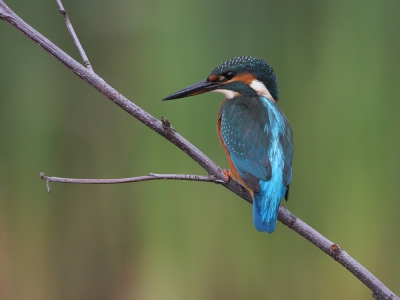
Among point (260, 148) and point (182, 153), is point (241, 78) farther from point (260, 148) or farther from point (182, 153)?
point (182, 153)

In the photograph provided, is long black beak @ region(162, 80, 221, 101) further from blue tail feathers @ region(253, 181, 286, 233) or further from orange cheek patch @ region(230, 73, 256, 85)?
blue tail feathers @ region(253, 181, 286, 233)

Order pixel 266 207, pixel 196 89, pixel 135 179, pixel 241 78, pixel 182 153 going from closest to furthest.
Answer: pixel 135 179
pixel 266 207
pixel 196 89
pixel 241 78
pixel 182 153

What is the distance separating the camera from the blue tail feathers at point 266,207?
1.23 metres

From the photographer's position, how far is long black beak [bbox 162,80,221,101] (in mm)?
1482

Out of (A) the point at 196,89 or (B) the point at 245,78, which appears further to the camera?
(B) the point at 245,78

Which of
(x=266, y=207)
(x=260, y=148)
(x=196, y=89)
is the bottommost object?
(x=266, y=207)

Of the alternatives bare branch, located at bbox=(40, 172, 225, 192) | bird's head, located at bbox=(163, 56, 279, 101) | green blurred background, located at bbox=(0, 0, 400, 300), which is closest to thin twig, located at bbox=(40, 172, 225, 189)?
bare branch, located at bbox=(40, 172, 225, 192)

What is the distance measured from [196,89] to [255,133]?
24cm

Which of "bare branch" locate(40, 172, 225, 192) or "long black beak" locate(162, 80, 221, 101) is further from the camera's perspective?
"long black beak" locate(162, 80, 221, 101)

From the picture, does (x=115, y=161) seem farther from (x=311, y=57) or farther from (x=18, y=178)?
(x=311, y=57)

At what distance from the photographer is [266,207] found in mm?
1248

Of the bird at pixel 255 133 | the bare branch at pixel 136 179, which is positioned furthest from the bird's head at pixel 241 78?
the bare branch at pixel 136 179

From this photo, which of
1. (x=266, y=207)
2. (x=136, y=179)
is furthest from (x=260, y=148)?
(x=136, y=179)

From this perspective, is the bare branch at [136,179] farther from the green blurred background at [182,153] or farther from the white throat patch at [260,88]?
the green blurred background at [182,153]
